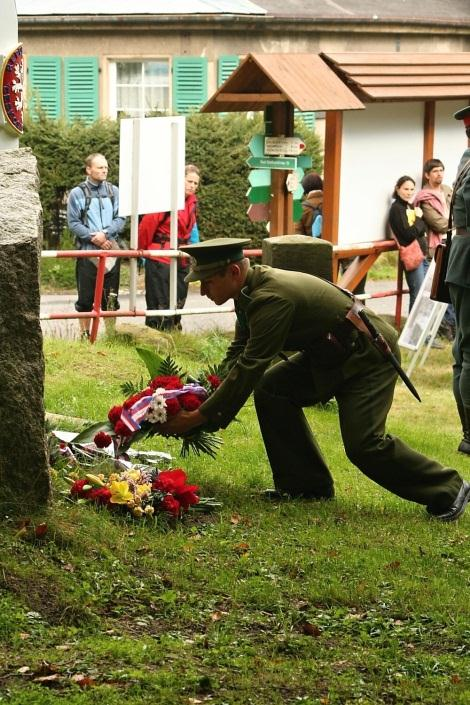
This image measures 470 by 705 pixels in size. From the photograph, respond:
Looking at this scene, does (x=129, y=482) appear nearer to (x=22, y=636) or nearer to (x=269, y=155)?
(x=22, y=636)

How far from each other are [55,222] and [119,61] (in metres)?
6.10

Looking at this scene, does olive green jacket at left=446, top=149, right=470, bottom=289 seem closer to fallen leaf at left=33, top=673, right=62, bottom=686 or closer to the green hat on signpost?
the green hat on signpost

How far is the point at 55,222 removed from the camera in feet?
77.4

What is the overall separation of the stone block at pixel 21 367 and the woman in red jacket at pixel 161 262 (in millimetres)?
8170

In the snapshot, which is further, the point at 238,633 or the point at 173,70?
the point at 173,70

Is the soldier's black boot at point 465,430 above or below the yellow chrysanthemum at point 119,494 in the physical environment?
below

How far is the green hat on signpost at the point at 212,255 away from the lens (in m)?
6.77

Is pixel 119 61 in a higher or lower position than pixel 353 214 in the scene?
higher

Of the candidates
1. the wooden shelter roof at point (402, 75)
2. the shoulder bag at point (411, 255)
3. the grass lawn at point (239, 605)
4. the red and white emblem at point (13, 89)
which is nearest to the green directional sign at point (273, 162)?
the wooden shelter roof at point (402, 75)

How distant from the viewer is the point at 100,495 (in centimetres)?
685

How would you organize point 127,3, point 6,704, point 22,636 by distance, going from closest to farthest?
point 6,704, point 22,636, point 127,3

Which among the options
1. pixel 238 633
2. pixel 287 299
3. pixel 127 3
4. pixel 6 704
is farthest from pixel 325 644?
pixel 127 3

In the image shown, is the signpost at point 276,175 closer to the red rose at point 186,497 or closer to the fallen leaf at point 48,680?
the red rose at point 186,497

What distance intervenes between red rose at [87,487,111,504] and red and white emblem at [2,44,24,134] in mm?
3268
